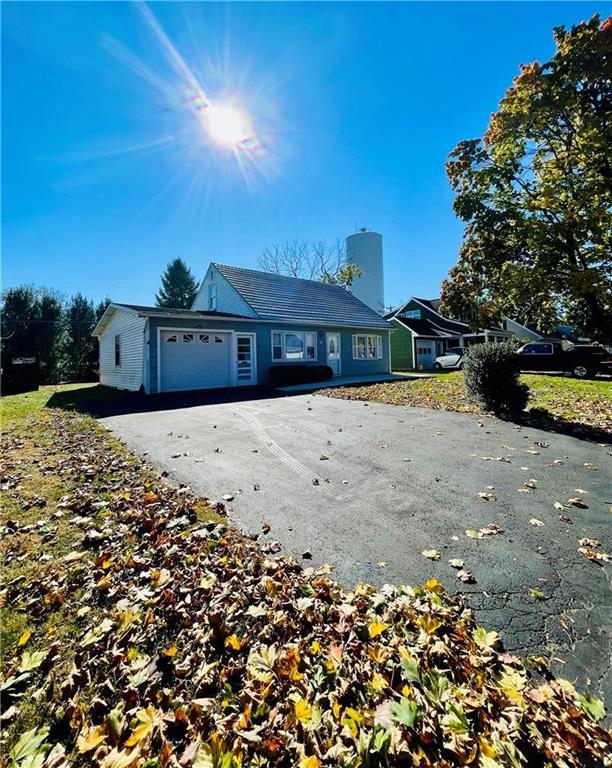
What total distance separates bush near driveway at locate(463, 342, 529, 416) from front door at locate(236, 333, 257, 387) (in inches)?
421

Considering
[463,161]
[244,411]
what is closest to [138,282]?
[244,411]

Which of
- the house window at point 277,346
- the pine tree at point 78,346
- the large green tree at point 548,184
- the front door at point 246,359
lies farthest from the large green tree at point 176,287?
the large green tree at point 548,184

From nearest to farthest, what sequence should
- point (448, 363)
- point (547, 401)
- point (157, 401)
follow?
point (547, 401), point (157, 401), point (448, 363)

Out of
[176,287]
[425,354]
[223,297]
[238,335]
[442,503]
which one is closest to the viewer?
[442,503]

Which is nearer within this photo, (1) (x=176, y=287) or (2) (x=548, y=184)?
(2) (x=548, y=184)

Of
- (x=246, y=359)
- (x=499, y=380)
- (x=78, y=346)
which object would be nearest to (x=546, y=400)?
(x=499, y=380)

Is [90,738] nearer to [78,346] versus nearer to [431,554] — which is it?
[431,554]

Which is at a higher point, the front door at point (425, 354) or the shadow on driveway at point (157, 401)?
the front door at point (425, 354)

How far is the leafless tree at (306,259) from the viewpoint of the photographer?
35406 mm

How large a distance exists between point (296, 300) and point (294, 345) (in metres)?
3.32

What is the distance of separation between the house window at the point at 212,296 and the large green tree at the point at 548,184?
14.1m

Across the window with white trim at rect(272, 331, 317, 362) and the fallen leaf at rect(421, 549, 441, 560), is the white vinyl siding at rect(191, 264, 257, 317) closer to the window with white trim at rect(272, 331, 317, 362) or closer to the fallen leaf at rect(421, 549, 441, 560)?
the window with white trim at rect(272, 331, 317, 362)

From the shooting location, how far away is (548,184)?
7.73 metres

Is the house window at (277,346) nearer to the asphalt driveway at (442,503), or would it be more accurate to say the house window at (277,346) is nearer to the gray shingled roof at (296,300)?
the gray shingled roof at (296,300)
